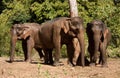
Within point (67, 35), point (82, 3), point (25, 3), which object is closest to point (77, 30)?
point (67, 35)

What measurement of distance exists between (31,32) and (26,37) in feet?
0.90

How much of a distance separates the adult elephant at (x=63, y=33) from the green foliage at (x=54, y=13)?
8.11 meters

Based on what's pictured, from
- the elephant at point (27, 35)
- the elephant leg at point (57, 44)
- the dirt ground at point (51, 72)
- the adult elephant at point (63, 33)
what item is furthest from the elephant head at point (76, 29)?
the elephant at point (27, 35)

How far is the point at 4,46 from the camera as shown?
82.3ft

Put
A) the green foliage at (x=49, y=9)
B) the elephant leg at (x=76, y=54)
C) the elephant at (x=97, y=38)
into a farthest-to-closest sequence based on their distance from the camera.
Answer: the green foliage at (x=49, y=9) < the elephant leg at (x=76, y=54) < the elephant at (x=97, y=38)

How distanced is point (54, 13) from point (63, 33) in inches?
527

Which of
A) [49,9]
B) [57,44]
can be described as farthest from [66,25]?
[49,9]

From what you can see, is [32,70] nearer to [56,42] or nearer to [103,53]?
[56,42]

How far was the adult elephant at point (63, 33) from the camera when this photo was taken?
523 inches

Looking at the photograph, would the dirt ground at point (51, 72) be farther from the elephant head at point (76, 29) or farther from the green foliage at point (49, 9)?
the green foliage at point (49, 9)

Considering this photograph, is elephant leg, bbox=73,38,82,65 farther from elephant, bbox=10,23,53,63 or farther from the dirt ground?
elephant, bbox=10,23,53,63

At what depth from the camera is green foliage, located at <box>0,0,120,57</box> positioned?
2497 centimetres

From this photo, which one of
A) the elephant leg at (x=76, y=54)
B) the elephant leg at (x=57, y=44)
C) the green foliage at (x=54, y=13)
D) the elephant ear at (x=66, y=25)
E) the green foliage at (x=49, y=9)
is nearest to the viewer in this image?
the elephant ear at (x=66, y=25)

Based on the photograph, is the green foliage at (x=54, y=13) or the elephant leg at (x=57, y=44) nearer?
the elephant leg at (x=57, y=44)
